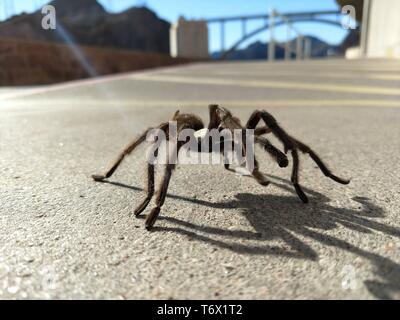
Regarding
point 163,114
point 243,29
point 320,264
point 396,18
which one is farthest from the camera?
point 243,29

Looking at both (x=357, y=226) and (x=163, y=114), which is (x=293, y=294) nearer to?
(x=357, y=226)

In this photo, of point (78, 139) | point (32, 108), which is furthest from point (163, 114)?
point (32, 108)

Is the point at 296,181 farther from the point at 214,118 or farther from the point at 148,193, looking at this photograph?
the point at 148,193

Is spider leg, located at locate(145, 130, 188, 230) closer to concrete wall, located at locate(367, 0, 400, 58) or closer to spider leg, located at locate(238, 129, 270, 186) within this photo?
spider leg, located at locate(238, 129, 270, 186)

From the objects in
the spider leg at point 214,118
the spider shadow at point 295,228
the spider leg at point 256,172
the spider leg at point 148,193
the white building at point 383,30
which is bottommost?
the spider shadow at point 295,228

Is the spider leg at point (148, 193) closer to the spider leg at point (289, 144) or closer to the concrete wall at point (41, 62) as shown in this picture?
the spider leg at point (289, 144)

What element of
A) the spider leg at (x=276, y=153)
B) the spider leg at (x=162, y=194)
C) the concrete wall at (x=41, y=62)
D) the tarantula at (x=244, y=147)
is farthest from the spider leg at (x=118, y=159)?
the concrete wall at (x=41, y=62)

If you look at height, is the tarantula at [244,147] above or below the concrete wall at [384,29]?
below
